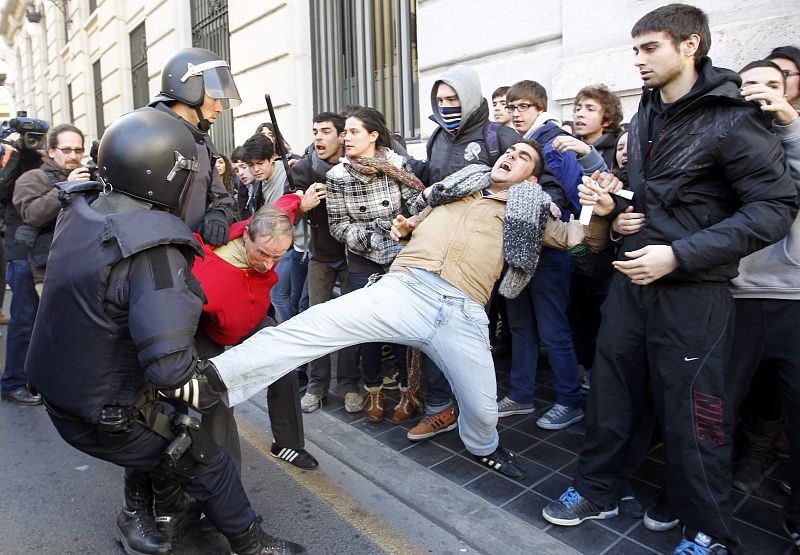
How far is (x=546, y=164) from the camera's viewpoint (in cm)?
363

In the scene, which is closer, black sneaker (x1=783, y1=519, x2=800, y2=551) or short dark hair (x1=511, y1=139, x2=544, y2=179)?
black sneaker (x1=783, y1=519, x2=800, y2=551)

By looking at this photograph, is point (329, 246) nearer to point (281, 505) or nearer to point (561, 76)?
point (281, 505)

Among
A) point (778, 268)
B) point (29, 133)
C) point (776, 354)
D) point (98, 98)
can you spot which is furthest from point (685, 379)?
point (98, 98)

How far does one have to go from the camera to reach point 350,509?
289cm

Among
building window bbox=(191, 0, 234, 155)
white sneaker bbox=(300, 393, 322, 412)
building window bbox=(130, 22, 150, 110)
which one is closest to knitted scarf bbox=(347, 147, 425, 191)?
white sneaker bbox=(300, 393, 322, 412)

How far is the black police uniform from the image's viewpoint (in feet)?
6.31

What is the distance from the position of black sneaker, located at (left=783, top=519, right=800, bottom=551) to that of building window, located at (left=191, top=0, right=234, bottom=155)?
30.8 ft

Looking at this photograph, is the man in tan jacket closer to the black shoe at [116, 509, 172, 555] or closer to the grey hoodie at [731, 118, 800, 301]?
the grey hoodie at [731, 118, 800, 301]

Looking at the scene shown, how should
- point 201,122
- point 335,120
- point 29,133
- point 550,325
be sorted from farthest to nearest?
point 29,133 → point 335,120 → point 550,325 → point 201,122

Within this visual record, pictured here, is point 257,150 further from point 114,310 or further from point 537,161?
point 114,310

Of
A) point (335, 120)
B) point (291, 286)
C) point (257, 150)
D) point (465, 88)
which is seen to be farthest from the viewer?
point (291, 286)

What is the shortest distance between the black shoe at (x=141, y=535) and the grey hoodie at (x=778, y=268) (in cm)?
263

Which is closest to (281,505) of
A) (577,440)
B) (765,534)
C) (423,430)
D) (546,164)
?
(423,430)

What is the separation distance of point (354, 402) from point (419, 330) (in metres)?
1.35
